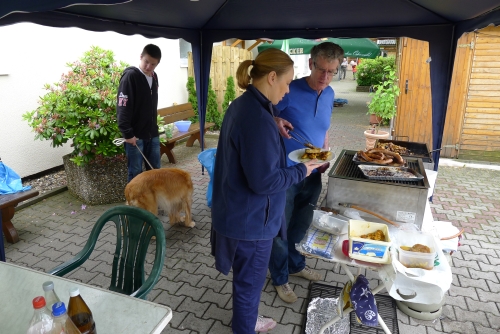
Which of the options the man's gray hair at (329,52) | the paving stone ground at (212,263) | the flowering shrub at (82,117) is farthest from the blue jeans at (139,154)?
the man's gray hair at (329,52)

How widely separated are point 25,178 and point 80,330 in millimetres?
5554

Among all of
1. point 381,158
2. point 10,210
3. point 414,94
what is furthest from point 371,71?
point 10,210

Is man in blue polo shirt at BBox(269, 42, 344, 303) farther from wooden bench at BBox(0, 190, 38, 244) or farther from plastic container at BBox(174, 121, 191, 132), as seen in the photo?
plastic container at BBox(174, 121, 191, 132)

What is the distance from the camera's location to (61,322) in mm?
1120

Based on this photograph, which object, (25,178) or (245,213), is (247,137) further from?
(25,178)

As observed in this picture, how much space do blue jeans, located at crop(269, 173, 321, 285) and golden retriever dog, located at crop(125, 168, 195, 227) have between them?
1.55m

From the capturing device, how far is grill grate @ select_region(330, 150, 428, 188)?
2510 millimetres

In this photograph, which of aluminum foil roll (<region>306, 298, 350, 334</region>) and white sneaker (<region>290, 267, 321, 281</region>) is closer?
aluminum foil roll (<region>306, 298, 350, 334</region>)

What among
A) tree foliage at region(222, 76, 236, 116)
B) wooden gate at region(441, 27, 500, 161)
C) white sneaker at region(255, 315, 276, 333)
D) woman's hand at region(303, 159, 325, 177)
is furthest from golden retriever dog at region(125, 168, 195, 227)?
tree foliage at region(222, 76, 236, 116)

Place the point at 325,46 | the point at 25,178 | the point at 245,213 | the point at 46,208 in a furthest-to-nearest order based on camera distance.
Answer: the point at 25,178 → the point at 46,208 → the point at 325,46 → the point at 245,213

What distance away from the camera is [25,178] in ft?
19.0

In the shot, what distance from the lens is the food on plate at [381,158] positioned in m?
2.93

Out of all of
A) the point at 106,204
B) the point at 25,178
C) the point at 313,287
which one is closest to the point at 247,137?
the point at 313,287

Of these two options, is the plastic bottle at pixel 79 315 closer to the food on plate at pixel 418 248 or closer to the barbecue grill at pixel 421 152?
the food on plate at pixel 418 248
